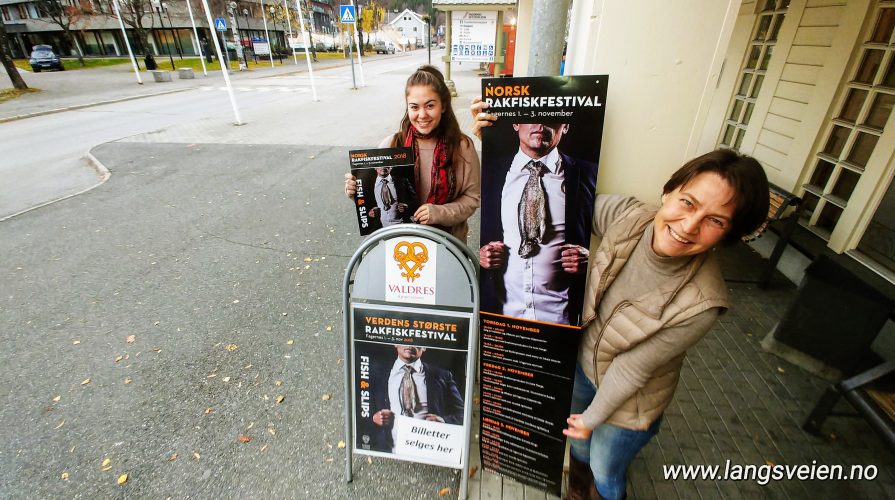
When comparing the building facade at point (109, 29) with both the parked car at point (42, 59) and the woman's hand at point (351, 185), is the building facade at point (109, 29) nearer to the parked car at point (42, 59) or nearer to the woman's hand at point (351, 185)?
the parked car at point (42, 59)

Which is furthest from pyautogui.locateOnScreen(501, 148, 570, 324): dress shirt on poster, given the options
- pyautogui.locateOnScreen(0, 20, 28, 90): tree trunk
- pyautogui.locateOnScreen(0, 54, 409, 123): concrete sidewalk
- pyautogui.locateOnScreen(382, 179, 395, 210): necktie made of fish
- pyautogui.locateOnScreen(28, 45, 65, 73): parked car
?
pyautogui.locateOnScreen(28, 45, 65, 73): parked car

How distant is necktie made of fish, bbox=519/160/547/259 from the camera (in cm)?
160

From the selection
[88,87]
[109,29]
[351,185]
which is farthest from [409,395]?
[109,29]

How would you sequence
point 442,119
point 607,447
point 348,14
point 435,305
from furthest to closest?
point 348,14, point 442,119, point 435,305, point 607,447

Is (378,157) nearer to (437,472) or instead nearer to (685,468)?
(437,472)

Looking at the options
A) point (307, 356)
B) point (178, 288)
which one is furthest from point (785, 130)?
point (178, 288)

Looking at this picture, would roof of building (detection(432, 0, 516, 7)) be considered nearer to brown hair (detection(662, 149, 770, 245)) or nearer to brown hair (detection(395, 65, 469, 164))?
brown hair (detection(395, 65, 469, 164))

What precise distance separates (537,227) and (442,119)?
1.09 meters

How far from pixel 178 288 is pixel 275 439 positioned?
2568 millimetres

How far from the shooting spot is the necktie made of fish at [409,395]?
2.09 meters

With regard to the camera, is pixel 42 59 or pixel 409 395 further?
pixel 42 59

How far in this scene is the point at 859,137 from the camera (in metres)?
3.91

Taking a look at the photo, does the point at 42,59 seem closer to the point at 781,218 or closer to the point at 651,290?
the point at 651,290

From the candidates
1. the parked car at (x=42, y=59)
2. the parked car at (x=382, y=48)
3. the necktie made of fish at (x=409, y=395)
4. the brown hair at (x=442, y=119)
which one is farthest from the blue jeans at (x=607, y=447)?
the parked car at (x=382, y=48)
